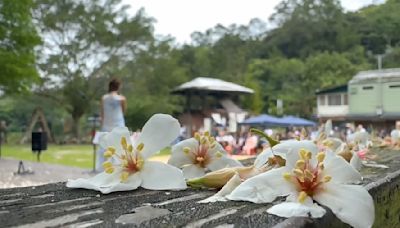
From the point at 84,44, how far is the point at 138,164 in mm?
22347

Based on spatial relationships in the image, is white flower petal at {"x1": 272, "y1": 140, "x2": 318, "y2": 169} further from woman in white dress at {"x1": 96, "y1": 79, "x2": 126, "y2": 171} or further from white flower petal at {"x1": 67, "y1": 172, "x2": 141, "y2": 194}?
woman in white dress at {"x1": 96, "y1": 79, "x2": 126, "y2": 171}

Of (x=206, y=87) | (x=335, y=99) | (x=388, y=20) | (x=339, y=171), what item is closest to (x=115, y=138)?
(x=339, y=171)

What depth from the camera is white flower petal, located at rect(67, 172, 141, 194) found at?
784mm

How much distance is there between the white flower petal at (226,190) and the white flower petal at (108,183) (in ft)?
0.47

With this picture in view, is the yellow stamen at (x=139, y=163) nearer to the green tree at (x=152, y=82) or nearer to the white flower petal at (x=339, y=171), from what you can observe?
the white flower petal at (x=339, y=171)

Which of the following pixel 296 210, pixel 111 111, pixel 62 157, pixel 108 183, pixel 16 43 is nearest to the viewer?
pixel 296 210

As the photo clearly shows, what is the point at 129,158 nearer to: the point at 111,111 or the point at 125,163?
the point at 125,163

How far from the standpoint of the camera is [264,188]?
709mm

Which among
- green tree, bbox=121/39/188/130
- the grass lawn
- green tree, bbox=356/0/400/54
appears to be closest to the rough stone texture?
green tree, bbox=356/0/400/54

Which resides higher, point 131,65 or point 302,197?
point 131,65

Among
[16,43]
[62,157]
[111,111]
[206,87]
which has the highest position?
[16,43]

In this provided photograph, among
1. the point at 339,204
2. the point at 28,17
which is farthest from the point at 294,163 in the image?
the point at 28,17

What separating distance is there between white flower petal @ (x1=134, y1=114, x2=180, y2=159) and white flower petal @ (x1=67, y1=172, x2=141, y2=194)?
59 mm

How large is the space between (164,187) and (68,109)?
23702mm
